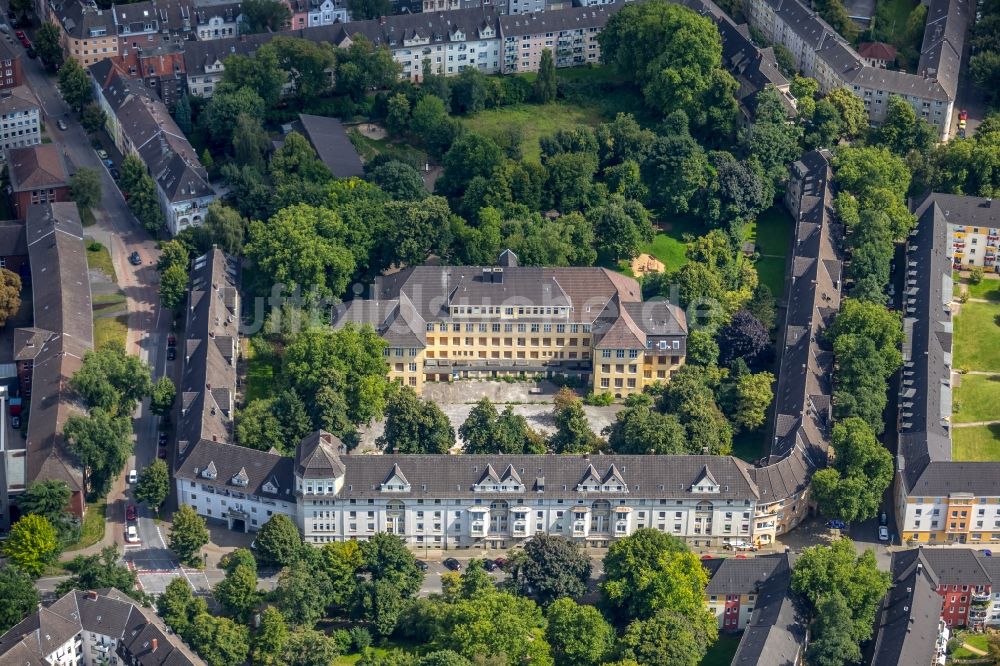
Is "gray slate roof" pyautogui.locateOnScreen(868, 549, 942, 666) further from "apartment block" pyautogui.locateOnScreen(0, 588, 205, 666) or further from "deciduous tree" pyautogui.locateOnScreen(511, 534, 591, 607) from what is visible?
"apartment block" pyautogui.locateOnScreen(0, 588, 205, 666)

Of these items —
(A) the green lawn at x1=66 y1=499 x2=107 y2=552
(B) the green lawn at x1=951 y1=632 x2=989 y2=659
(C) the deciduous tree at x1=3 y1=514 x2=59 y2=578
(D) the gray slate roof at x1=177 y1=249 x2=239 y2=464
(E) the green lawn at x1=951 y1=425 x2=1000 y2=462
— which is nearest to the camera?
(B) the green lawn at x1=951 y1=632 x2=989 y2=659

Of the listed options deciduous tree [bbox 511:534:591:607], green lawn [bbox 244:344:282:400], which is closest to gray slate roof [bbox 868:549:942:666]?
deciduous tree [bbox 511:534:591:607]

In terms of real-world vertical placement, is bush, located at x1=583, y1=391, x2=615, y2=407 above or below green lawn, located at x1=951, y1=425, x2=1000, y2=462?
above

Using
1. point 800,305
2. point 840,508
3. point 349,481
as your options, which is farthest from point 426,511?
point 800,305

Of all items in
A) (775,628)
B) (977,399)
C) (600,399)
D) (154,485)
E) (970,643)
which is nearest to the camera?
(775,628)

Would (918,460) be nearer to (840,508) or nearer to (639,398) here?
(840,508)

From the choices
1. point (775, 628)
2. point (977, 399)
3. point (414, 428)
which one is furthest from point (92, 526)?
point (977, 399)

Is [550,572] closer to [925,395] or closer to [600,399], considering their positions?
[600,399]
